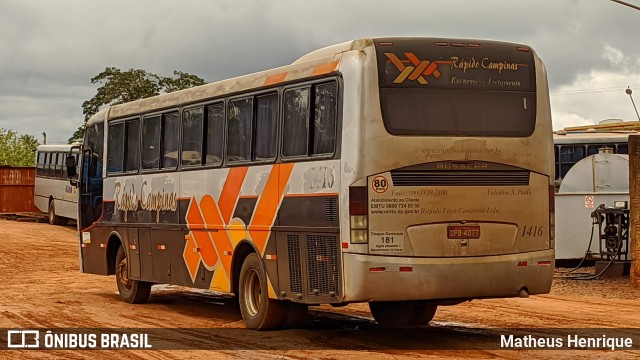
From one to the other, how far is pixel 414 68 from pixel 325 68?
3.64 feet

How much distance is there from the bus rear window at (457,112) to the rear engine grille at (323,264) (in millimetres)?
1515

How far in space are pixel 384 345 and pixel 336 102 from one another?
116 inches

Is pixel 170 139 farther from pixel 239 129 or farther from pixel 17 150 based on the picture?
pixel 17 150

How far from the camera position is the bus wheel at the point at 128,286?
2059 cm

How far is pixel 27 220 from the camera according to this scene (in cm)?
5244

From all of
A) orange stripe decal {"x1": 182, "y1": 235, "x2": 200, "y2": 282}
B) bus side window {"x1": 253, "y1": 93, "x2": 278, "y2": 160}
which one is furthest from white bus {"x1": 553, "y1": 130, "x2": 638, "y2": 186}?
bus side window {"x1": 253, "y1": 93, "x2": 278, "y2": 160}

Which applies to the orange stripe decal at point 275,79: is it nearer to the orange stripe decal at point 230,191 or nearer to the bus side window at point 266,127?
the bus side window at point 266,127

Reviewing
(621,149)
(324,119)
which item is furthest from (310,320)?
(621,149)

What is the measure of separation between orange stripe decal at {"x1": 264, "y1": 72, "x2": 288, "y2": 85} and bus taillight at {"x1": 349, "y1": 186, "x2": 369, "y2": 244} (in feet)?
8.57

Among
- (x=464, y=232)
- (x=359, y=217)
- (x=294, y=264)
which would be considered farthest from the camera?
(x=294, y=264)

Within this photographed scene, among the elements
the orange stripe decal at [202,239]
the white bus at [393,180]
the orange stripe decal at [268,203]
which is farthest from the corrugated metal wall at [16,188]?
the orange stripe decal at [268,203]

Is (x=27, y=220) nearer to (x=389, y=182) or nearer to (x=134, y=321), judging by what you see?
(x=134, y=321)

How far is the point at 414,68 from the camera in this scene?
537 inches

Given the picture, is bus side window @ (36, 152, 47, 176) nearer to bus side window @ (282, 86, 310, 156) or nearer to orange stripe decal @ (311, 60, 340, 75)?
bus side window @ (282, 86, 310, 156)
